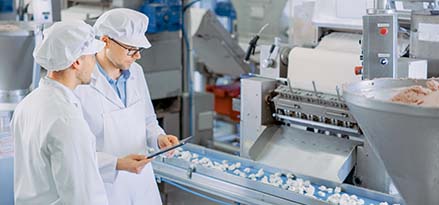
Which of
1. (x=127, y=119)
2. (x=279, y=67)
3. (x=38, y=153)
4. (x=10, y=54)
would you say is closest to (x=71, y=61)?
(x=38, y=153)

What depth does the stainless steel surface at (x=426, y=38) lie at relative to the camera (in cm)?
284

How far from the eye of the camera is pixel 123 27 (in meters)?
2.65

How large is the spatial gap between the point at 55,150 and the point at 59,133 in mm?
57

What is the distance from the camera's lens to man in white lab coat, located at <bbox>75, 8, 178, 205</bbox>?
2670 millimetres

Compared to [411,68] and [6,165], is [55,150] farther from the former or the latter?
[411,68]

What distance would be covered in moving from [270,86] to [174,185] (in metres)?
0.69

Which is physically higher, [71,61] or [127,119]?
[71,61]

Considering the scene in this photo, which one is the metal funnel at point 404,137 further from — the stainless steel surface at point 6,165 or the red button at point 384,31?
the stainless steel surface at point 6,165

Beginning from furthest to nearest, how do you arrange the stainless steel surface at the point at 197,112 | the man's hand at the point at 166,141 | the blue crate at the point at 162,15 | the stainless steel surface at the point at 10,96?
the stainless steel surface at the point at 197,112 < the blue crate at the point at 162,15 < the stainless steel surface at the point at 10,96 < the man's hand at the point at 166,141

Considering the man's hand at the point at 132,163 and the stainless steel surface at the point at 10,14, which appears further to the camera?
the stainless steel surface at the point at 10,14

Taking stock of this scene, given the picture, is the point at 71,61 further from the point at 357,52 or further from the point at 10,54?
the point at 357,52

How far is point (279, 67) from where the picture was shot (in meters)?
3.29

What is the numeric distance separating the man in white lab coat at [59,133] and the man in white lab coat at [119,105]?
1.24ft

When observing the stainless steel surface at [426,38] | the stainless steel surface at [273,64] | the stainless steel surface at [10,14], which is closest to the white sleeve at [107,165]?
the stainless steel surface at [273,64]
